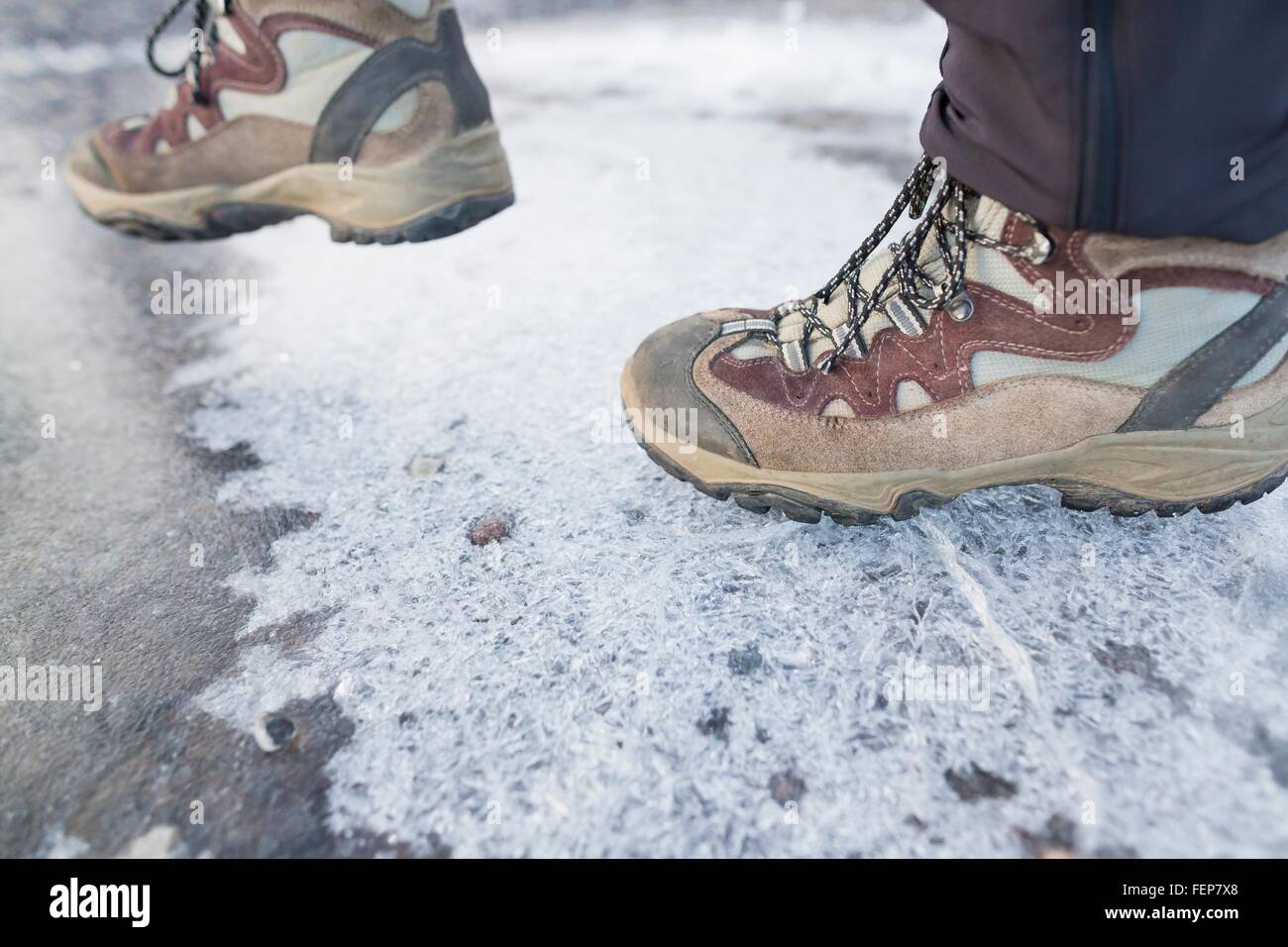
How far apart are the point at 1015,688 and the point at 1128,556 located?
0.93 ft

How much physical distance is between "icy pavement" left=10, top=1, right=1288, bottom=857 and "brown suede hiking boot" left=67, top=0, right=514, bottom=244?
0.27 m

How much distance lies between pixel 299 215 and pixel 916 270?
113 centimetres

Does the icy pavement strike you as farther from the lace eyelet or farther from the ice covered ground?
the lace eyelet

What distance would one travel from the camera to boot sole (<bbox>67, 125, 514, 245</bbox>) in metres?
1.44

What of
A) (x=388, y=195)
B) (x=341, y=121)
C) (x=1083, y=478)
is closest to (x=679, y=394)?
(x=1083, y=478)

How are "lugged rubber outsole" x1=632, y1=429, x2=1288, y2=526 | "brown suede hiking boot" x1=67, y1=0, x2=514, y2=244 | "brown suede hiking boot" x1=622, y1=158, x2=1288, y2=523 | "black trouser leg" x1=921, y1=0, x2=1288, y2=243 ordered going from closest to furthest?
1. "black trouser leg" x1=921, y1=0, x2=1288, y2=243
2. "brown suede hiking boot" x1=622, y1=158, x2=1288, y2=523
3. "lugged rubber outsole" x1=632, y1=429, x2=1288, y2=526
4. "brown suede hiking boot" x1=67, y1=0, x2=514, y2=244

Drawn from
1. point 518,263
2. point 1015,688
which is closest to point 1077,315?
point 1015,688

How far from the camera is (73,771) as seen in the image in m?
0.84

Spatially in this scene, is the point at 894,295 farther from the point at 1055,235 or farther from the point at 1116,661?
the point at 1116,661

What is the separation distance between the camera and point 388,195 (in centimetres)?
144

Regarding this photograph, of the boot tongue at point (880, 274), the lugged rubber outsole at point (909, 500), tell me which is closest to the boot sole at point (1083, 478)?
the lugged rubber outsole at point (909, 500)

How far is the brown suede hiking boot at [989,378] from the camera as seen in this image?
2.90ft

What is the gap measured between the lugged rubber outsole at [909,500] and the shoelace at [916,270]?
0.17m

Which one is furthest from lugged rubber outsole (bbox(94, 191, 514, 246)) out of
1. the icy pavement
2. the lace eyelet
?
the lace eyelet
